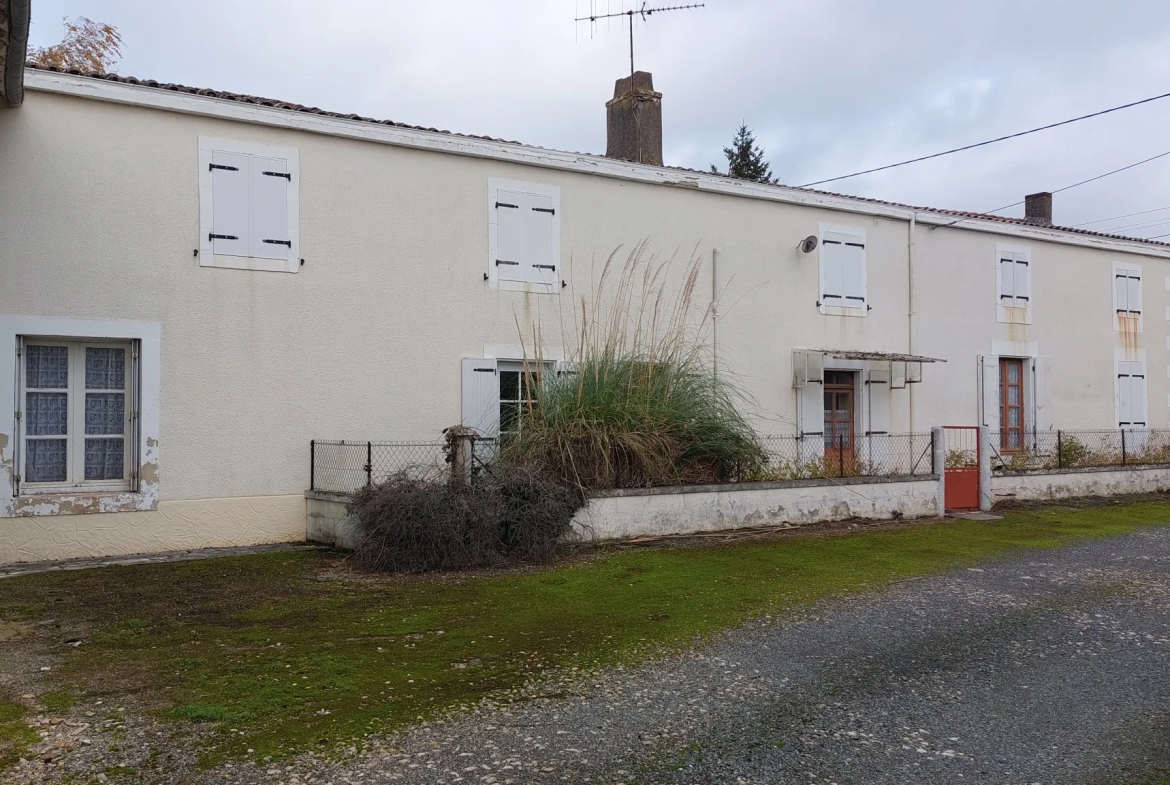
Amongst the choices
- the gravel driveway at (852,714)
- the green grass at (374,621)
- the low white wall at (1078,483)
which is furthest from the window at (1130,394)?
the gravel driveway at (852,714)

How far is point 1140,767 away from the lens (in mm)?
3297

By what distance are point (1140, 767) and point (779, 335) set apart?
334 inches

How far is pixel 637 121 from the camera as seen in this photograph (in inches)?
456

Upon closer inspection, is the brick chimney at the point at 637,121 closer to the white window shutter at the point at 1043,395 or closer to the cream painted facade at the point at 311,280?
the cream painted facade at the point at 311,280

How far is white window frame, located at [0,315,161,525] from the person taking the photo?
24.3 feet

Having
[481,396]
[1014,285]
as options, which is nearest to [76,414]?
[481,396]

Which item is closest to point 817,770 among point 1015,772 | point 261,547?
point 1015,772

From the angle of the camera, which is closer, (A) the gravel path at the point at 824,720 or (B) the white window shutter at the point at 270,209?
(A) the gravel path at the point at 824,720

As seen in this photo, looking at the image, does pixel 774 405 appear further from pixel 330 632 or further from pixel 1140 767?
pixel 1140 767

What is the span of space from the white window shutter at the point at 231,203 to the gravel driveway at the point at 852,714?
19.1 ft

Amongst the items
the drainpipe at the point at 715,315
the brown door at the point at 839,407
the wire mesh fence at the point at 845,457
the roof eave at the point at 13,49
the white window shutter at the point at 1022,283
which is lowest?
the wire mesh fence at the point at 845,457

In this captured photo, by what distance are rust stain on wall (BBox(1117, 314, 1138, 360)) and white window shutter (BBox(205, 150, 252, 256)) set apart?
1317 centimetres

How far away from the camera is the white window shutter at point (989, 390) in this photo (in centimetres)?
1301

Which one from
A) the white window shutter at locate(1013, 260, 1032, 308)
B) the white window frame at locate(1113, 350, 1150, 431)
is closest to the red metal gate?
the white window shutter at locate(1013, 260, 1032, 308)
